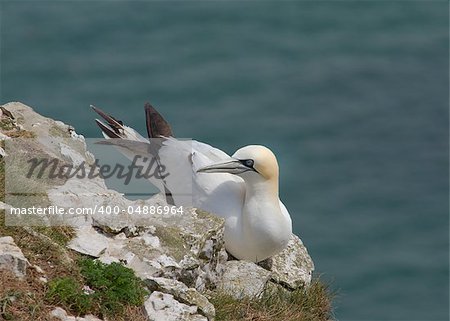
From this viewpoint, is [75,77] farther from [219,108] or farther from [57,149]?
[57,149]

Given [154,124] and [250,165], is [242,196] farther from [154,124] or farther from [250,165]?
[154,124]

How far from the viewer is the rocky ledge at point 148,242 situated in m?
9.73

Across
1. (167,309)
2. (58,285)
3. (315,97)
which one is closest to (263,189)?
(167,309)

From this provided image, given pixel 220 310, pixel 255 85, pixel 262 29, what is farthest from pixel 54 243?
pixel 262 29

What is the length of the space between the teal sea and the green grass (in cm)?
1110

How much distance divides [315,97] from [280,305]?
51.3 feet

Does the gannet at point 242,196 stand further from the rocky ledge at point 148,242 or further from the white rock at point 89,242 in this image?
the white rock at point 89,242

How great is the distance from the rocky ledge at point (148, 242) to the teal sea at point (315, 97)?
373 inches

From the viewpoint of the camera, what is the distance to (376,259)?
22.6 m

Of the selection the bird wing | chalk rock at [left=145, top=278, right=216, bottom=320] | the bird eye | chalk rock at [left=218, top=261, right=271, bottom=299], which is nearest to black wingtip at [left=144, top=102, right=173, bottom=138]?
the bird wing

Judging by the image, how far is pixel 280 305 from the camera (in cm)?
1073

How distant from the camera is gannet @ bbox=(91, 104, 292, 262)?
11.9m

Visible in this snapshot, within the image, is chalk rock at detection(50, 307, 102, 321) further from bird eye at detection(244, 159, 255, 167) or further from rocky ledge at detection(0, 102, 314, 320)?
bird eye at detection(244, 159, 255, 167)

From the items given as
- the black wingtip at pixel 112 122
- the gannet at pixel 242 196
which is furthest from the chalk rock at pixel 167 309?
the black wingtip at pixel 112 122
